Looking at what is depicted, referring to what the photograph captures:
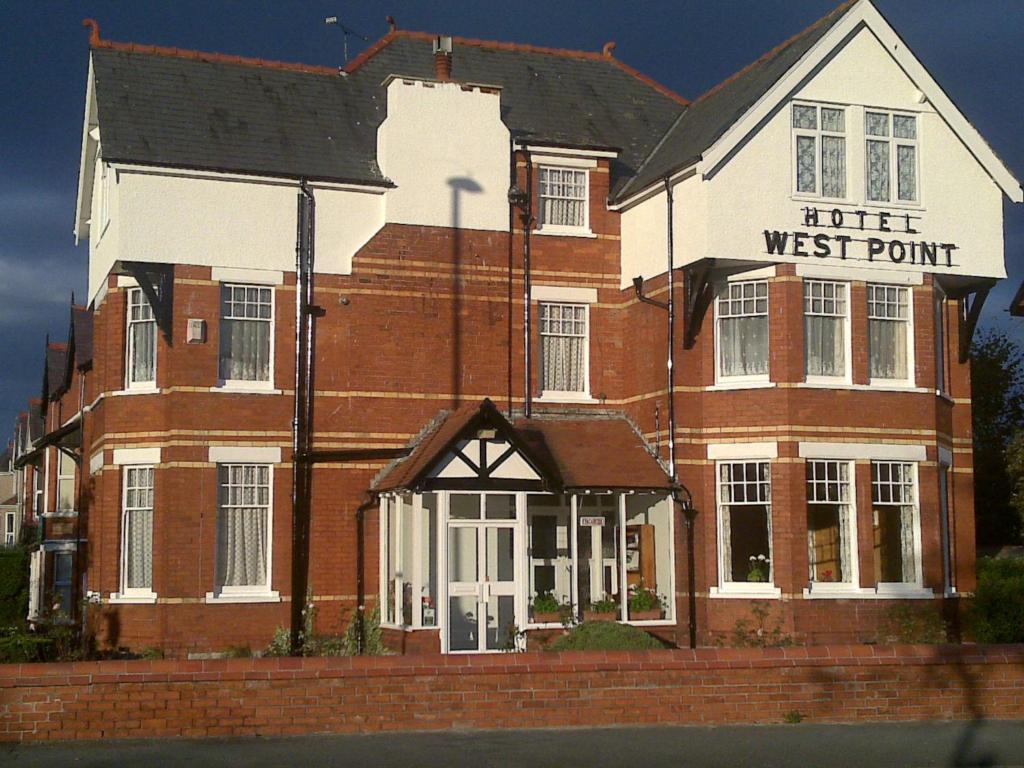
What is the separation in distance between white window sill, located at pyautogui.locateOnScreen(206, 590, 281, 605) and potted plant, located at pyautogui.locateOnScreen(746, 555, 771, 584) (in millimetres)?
8188

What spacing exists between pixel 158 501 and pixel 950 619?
14052mm

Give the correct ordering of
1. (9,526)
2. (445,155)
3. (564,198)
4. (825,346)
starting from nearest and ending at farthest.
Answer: (825,346) → (445,155) → (564,198) → (9,526)

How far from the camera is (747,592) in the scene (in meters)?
25.5

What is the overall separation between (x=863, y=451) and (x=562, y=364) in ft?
19.4

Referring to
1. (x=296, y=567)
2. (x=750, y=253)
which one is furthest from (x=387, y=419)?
(x=750, y=253)

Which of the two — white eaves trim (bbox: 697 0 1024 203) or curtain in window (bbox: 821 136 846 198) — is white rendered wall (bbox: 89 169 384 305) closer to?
white eaves trim (bbox: 697 0 1024 203)

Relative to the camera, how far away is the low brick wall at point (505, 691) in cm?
1576

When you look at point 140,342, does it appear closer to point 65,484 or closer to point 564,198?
point 564,198

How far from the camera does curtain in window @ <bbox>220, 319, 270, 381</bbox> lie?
86.3ft

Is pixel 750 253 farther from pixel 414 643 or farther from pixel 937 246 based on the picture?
pixel 414 643

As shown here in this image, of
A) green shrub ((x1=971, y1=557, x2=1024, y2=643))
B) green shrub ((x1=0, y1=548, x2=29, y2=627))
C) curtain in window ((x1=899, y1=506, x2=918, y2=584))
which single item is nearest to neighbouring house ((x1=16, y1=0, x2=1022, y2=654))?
curtain in window ((x1=899, y1=506, x2=918, y2=584))

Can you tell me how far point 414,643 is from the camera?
24828mm

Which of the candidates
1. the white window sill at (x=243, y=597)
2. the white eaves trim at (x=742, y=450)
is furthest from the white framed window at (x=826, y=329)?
the white window sill at (x=243, y=597)

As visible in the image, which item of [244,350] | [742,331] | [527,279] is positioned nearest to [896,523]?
[742,331]
